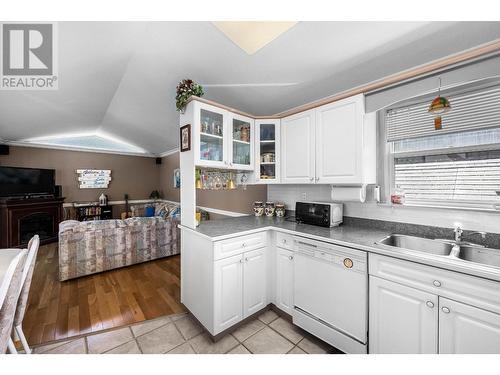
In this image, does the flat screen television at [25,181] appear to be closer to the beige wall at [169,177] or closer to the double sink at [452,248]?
the beige wall at [169,177]

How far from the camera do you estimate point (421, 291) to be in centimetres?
→ 124

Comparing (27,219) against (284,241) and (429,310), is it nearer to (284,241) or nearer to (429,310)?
(284,241)

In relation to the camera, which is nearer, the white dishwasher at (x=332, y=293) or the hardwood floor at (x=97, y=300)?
the white dishwasher at (x=332, y=293)

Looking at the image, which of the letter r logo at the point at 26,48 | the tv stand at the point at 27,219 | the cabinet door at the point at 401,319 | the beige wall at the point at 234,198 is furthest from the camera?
the tv stand at the point at 27,219

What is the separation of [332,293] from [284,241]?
1.94 ft

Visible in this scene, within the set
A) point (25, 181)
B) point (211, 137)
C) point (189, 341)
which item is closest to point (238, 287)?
point (189, 341)

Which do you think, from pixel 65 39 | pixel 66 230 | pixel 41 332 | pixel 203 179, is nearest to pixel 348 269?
pixel 203 179

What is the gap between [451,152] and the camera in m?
1.67

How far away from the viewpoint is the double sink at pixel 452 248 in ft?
4.38

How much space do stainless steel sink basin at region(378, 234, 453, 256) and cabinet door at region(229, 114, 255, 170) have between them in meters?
1.52

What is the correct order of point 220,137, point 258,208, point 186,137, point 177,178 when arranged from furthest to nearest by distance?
point 177,178 → point 258,208 → point 220,137 → point 186,137

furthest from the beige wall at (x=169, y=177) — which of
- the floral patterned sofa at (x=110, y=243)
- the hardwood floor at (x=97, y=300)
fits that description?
the hardwood floor at (x=97, y=300)

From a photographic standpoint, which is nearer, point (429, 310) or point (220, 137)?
point (429, 310)

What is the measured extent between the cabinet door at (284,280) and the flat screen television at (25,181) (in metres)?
5.68
